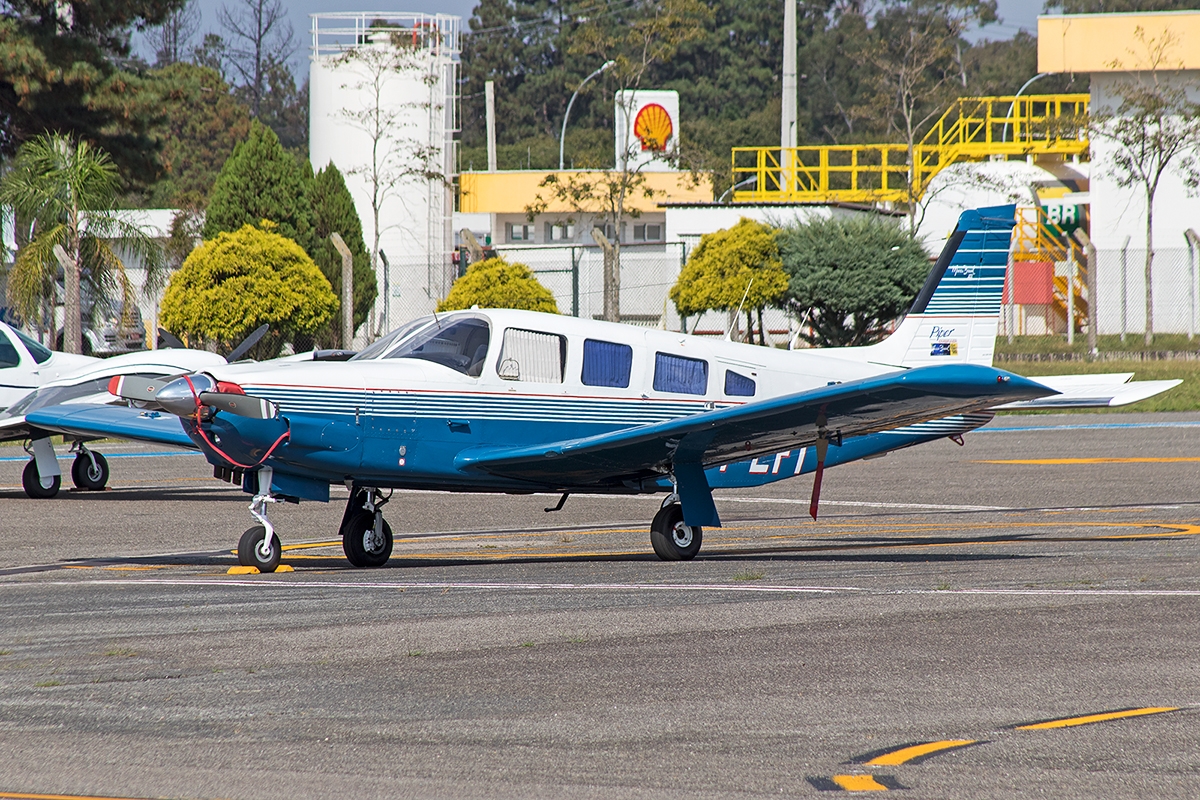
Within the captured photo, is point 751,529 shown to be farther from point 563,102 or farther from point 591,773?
point 563,102

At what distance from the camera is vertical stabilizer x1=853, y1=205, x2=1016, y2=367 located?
45.0ft

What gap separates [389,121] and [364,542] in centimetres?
3592

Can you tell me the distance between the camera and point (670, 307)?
40562 mm

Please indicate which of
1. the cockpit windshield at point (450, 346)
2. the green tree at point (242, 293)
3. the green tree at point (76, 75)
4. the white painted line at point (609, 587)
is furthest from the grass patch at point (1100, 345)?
the white painted line at point (609, 587)

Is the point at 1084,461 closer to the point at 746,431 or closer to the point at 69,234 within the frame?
the point at 746,431

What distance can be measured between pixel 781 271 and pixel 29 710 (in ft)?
98.8

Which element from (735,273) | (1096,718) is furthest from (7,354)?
(735,273)

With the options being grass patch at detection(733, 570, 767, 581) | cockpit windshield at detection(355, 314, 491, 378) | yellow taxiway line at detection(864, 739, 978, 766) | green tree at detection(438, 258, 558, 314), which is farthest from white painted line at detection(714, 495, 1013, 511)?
green tree at detection(438, 258, 558, 314)

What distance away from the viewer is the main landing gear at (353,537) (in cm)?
1016

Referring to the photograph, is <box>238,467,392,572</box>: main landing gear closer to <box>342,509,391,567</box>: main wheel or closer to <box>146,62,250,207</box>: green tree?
<box>342,509,391,567</box>: main wheel

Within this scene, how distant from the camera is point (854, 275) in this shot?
3328cm

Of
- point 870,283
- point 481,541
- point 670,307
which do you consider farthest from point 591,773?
point 670,307

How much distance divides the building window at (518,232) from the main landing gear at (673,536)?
5038cm

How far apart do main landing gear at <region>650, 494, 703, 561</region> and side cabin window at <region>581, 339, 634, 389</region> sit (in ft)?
3.65
